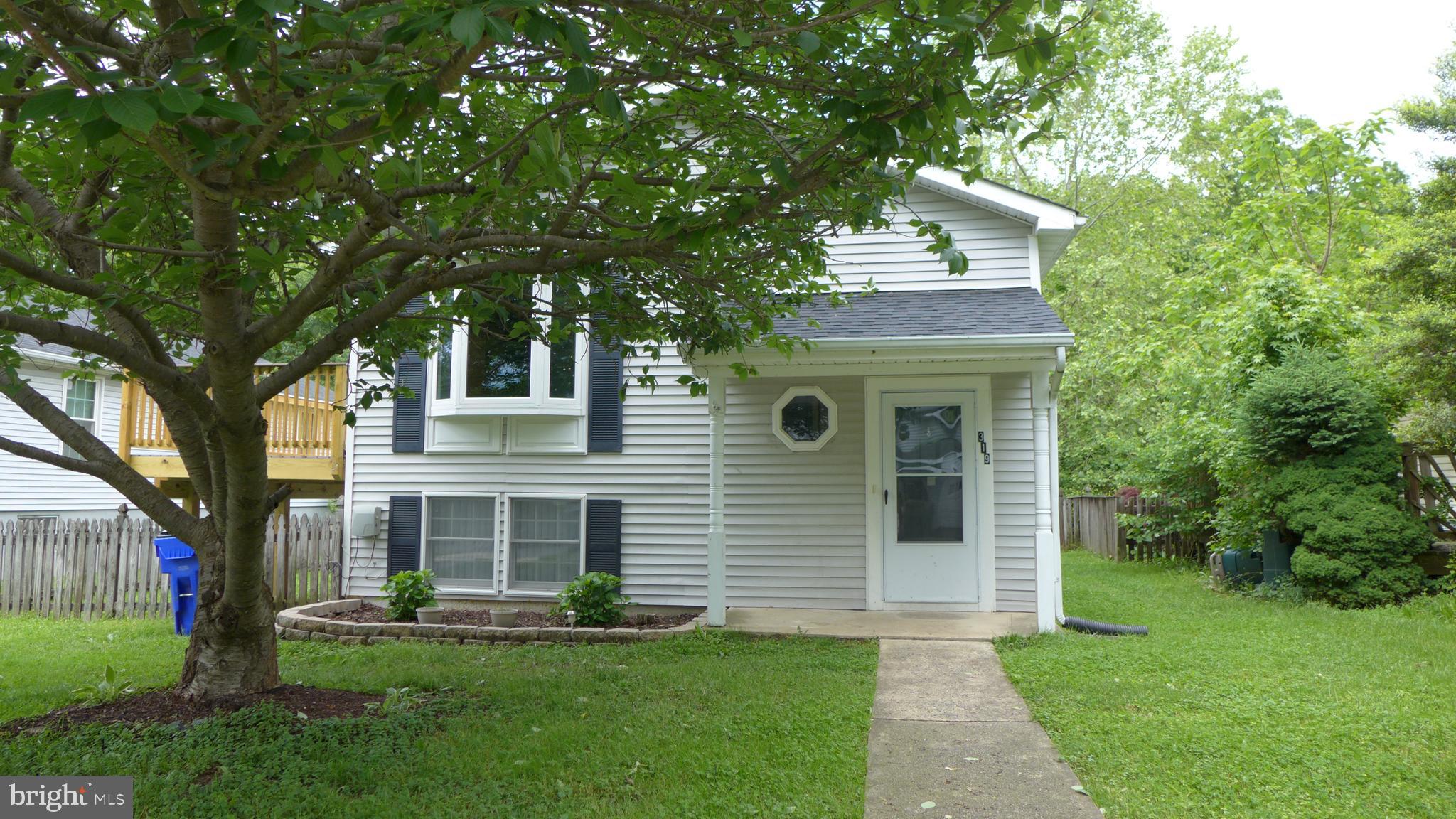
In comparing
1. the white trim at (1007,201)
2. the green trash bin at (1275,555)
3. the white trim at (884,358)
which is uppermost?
the white trim at (1007,201)

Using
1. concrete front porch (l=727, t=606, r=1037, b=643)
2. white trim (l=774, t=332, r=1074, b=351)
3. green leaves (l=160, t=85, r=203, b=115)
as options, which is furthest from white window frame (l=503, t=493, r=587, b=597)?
green leaves (l=160, t=85, r=203, b=115)

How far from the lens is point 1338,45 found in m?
25.4

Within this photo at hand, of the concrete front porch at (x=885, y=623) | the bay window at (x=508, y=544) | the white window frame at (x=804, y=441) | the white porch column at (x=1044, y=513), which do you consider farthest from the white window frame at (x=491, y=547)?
the white porch column at (x=1044, y=513)

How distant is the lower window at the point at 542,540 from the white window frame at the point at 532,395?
95 centimetres

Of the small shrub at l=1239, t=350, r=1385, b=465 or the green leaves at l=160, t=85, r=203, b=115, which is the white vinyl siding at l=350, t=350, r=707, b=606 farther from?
the green leaves at l=160, t=85, r=203, b=115

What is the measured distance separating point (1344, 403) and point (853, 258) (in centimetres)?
545

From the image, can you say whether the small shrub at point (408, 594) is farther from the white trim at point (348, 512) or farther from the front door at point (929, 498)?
the front door at point (929, 498)

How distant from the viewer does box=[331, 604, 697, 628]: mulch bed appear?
28.8 ft

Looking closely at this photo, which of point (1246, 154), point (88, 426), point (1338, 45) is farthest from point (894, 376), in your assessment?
point (1338, 45)

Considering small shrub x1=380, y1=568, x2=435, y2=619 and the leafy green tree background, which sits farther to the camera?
the leafy green tree background

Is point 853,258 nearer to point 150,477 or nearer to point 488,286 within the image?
point 488,286

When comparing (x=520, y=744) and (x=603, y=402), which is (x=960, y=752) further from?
(x=603, y=402)

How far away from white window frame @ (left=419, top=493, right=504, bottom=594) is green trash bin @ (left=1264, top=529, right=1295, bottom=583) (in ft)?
27.4

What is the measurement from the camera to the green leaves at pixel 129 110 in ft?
7.37
